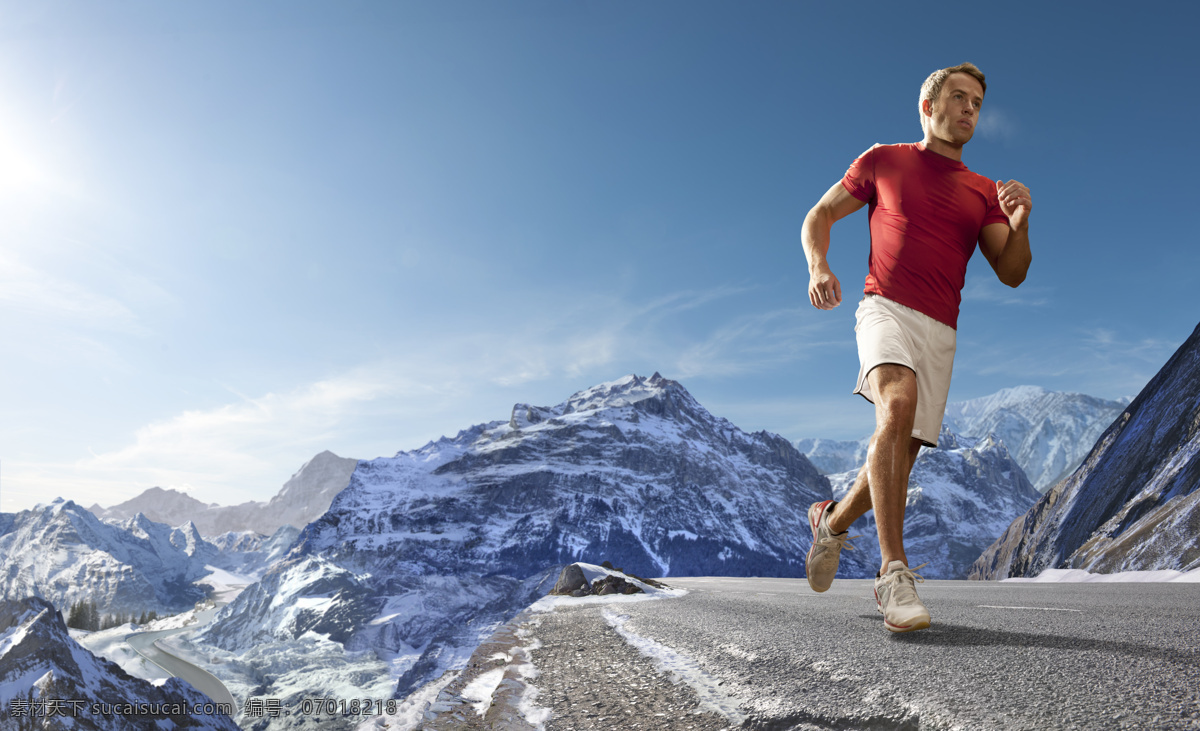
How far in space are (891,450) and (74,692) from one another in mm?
88316

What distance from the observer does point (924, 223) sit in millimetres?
2896

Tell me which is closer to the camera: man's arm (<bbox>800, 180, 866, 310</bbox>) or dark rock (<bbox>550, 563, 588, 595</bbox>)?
man's arm (<bbox>800, 180, 866, 310</bbox>)

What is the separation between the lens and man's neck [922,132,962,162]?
3.11m

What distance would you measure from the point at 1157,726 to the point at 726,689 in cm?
100

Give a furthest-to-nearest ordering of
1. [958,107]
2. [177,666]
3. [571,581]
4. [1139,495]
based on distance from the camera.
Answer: [177,666] → [1139,495] → [571,581] → [958,107]

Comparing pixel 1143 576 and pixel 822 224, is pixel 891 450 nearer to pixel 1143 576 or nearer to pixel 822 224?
pixel 822 224

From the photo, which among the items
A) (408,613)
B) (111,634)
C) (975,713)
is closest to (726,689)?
(975,713)

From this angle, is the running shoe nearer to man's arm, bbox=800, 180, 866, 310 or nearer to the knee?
the knee

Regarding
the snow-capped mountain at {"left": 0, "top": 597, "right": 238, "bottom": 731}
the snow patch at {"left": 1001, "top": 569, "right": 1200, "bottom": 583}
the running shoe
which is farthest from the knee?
the snow-capped mountain at {"left": 0, "top": 597, "right": 238, "bottom": 731}

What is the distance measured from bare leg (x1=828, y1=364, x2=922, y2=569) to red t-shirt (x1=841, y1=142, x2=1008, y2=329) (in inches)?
15.4

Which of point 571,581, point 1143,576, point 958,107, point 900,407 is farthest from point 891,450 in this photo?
point 1143,576

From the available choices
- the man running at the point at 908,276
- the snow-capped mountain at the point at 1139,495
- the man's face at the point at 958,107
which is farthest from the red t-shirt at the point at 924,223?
the snow-capped mountain at the point at 1139,495

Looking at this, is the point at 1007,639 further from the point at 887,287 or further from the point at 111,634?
the point at 111,634

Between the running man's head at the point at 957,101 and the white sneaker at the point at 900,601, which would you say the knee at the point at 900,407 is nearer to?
the white sneaker at the point at 900,601
